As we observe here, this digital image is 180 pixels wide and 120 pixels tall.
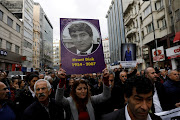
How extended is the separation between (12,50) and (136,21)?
26.0 m

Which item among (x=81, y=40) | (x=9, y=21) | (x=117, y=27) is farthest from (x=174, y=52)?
(x=117, y=27)

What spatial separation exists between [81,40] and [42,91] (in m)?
1.52

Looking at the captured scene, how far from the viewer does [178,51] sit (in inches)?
623

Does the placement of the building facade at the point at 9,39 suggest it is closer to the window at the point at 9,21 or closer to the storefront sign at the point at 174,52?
the window at the point at 9,21

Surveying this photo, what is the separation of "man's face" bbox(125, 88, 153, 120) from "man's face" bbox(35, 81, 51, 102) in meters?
1.64

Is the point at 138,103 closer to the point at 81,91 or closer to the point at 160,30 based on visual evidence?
the point at 81,91

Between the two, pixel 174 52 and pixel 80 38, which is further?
pixel 174 52

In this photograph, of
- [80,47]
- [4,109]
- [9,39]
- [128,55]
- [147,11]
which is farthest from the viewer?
[9,39]

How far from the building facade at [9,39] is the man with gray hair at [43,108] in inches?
812

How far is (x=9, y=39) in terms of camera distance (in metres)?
25.9

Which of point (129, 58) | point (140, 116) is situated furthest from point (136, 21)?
point (140, 116)

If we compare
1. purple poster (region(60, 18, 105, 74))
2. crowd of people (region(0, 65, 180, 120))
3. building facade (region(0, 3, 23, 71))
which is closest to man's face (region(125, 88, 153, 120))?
crowd of people (region(0, 65, 180, 120))

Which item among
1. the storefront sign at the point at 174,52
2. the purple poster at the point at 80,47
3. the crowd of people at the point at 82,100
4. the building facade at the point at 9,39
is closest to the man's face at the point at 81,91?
the crowd of people at the point at 82,100

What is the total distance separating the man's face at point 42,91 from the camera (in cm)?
264
